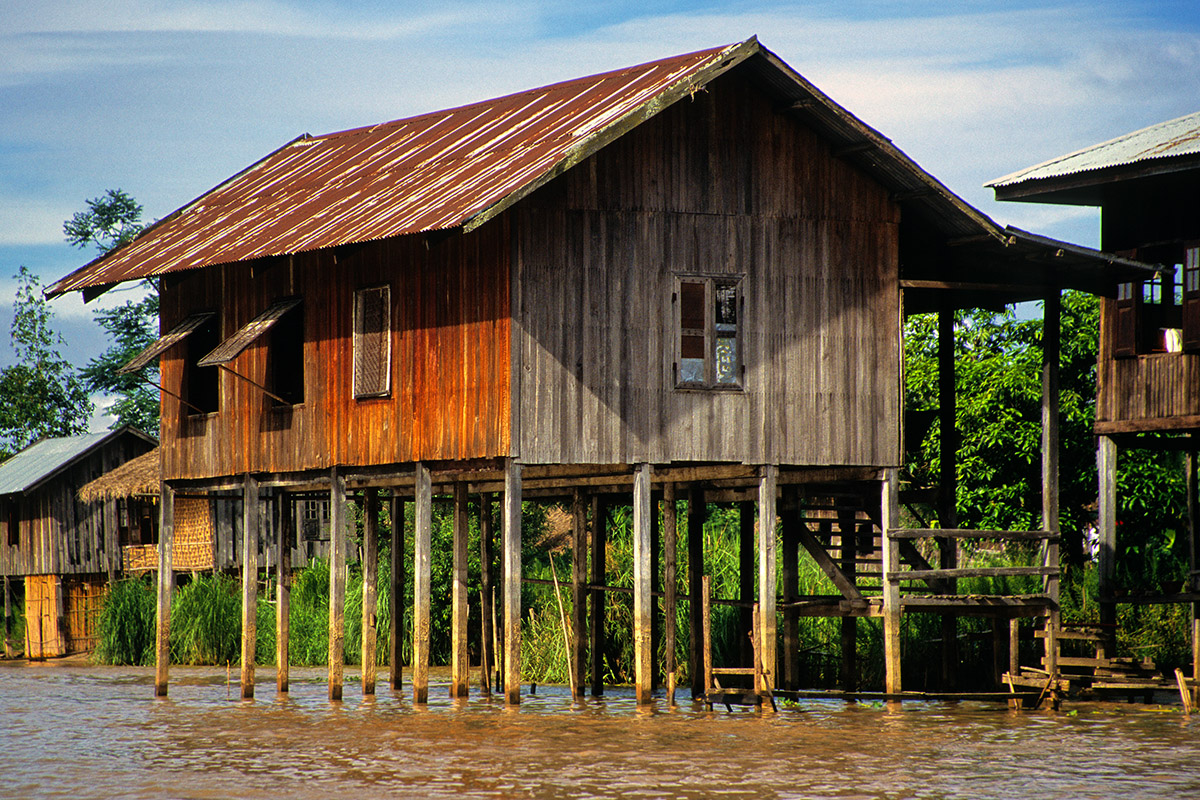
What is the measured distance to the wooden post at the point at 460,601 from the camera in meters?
24.1

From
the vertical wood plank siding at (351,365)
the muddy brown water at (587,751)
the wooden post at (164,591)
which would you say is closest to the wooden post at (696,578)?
the muddy brown water at (587,751)

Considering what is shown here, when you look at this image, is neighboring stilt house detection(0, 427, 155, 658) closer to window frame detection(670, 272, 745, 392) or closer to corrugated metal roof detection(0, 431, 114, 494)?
corrugated metal roof detection(0, 431, 114, 494)

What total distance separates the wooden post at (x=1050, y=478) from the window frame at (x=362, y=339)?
866cm

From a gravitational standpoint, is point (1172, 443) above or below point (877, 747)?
above

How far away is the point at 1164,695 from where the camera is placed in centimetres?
2634

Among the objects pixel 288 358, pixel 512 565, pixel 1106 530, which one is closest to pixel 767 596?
pixel 512 565

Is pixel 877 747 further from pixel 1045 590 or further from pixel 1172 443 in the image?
pixel 1172 443

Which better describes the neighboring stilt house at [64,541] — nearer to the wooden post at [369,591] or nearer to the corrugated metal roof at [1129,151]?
the wooden post at [369,591]

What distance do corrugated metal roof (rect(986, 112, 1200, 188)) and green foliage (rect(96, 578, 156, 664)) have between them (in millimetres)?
22729

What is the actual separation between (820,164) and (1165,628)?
10060mm

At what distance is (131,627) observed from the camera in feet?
132

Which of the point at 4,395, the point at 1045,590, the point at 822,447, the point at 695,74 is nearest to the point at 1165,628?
the point at 1045,590

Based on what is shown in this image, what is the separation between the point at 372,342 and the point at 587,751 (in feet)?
24.0

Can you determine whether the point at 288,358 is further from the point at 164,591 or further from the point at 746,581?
the point at 746,581
